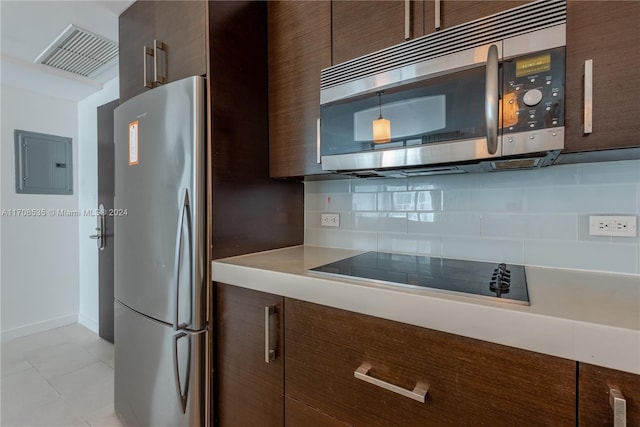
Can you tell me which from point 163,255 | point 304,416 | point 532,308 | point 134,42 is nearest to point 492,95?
point 532,308

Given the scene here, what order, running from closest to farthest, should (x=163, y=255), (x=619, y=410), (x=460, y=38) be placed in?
(x=619, y=410) < (x=460, y=38) < (x=163, y=255)

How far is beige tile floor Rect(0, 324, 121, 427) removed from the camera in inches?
68.1

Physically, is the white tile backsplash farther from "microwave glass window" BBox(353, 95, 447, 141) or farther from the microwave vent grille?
the microwave vent grille

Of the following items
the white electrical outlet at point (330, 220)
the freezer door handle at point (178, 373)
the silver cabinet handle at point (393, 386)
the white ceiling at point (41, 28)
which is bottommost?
the freezer door handle at point (178, 373)

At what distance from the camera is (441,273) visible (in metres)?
1.01

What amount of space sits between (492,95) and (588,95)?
0.26 metres

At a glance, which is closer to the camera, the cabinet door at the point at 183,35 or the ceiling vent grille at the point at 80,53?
the cabinet door at the point at 183,35

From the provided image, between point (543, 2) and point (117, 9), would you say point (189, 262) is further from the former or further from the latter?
point (117, 9)

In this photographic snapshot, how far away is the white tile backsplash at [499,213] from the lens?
102cm

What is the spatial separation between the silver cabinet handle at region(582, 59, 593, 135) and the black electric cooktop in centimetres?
47

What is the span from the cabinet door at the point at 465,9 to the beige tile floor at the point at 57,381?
2.47m

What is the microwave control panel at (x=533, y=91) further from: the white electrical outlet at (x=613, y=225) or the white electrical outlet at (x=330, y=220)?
the white electrical outlet at (x=330, y=220)

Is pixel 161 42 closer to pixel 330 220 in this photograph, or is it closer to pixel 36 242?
pixel 330 220

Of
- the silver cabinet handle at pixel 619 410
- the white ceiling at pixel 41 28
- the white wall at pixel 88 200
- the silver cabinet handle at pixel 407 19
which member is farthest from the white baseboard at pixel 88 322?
the silver cabinet handle at pixel 619 410
